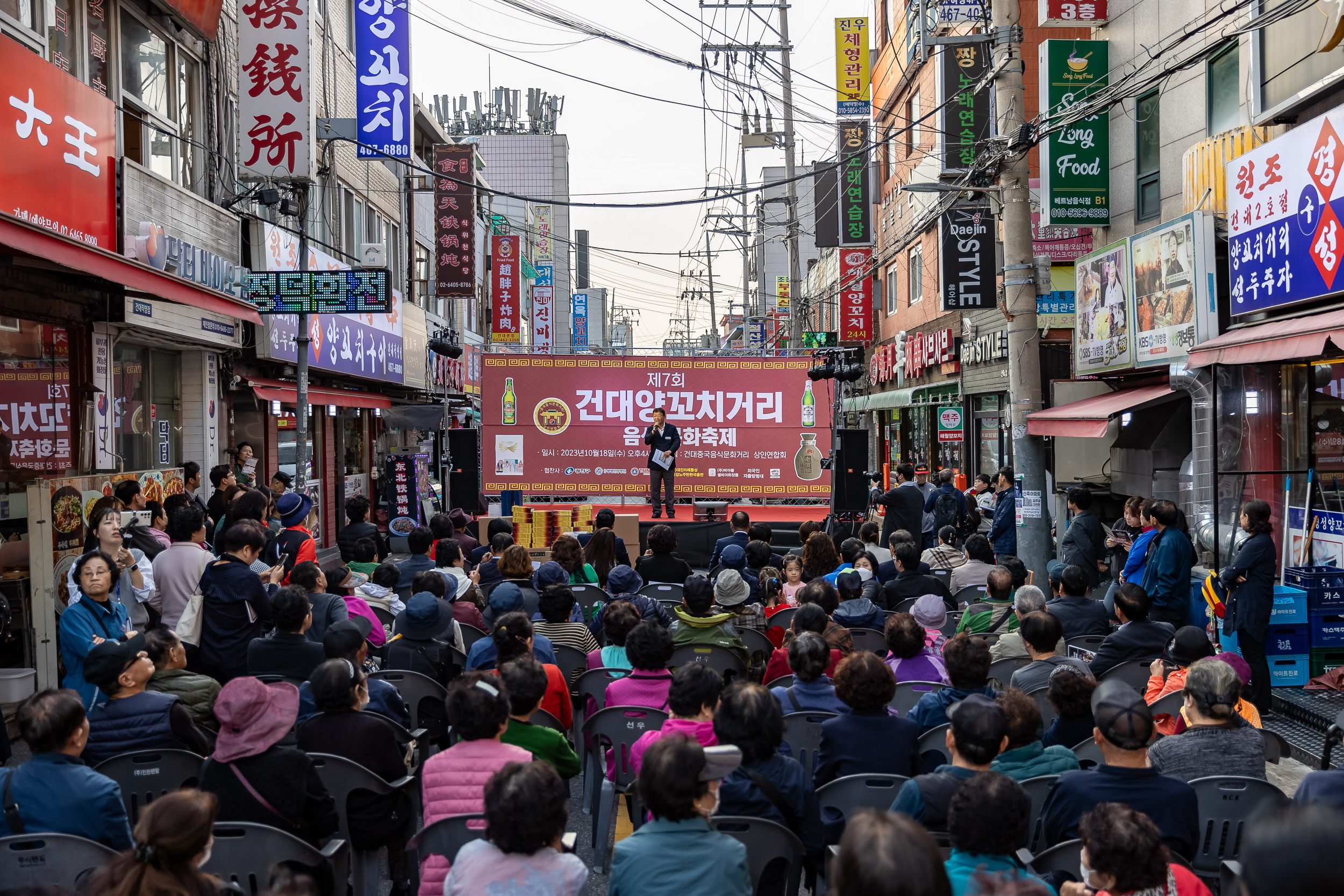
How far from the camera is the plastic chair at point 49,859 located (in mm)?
3213

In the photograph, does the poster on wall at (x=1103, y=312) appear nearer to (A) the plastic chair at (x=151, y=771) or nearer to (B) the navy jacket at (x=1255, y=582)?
(B) the navy jacket at (x=1255, y=582)

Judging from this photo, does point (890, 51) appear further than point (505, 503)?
Yes

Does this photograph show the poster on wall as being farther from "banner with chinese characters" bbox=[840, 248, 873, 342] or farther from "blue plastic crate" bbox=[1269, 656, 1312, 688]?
"banner with chinese characters" bbox=[840, 248, 873, 342]

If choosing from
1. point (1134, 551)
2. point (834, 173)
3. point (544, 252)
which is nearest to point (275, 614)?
point (1134, 551)

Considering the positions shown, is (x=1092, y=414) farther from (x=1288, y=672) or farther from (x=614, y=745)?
(x=614, y=745)

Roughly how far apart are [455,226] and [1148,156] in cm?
1621

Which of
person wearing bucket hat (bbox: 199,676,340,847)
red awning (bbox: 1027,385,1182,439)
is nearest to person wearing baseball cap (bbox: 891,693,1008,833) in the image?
person wearing bucket hat (bbox: 199,676,340,847)

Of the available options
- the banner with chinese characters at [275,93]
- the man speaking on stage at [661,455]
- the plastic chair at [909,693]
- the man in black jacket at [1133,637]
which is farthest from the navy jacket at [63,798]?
the man speaking on stage at [661,455]

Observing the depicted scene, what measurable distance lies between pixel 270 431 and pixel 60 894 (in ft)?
48.0

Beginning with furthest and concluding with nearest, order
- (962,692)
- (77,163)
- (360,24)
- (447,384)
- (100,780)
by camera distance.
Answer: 1. (447,384)
2. (360,24)
3. (77,163)
4. (962,692)
5. (100,780)

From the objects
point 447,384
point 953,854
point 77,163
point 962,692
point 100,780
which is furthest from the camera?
point 447,384

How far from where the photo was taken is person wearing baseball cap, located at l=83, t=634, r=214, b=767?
13.6 ft

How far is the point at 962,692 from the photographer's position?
4.70 metres

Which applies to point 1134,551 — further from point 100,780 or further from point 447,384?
point 447,384
